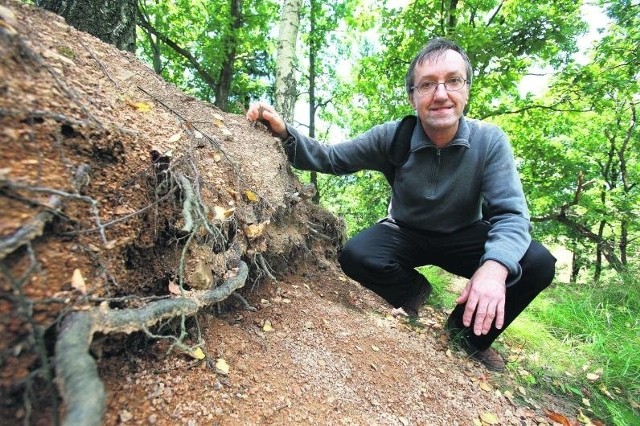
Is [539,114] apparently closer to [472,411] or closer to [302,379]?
[472,411]

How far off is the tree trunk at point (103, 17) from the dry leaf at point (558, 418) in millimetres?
3774

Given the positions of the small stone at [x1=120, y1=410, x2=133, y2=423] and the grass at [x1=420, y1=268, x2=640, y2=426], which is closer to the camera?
the small stone at [x1=120, y1=410, x2=133, y2=423]

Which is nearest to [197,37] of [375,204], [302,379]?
[375,204]

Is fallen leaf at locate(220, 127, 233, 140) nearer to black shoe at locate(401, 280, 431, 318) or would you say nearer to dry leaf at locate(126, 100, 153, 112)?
dry leaf at locate(126, 100, 153, 112)

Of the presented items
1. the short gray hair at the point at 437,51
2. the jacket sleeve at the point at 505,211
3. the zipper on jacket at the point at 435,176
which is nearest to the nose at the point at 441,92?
the short gray hair at the point at 437,51

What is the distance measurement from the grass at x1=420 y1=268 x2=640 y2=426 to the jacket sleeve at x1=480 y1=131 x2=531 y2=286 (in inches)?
36.0

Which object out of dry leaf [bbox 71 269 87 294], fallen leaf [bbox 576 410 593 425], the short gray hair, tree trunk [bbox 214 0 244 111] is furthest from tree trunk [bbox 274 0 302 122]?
tree trunk [bbox 214 0 244 111]

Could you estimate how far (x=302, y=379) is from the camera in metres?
1.61

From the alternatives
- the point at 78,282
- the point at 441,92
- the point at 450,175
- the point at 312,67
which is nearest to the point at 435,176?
the point at 450,175

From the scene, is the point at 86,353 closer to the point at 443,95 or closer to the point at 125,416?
the point at 125,416

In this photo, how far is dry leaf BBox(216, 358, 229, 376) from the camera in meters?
1.42

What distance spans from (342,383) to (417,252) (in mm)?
1209

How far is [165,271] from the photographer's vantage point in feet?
4.89

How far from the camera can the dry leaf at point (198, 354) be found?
1.40 metres
